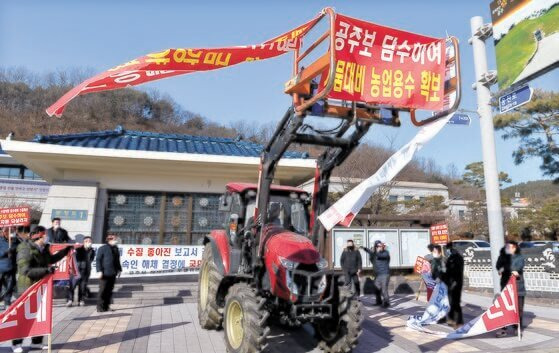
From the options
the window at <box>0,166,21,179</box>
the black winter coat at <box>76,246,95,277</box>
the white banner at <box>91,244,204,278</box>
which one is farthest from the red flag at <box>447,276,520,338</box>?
the window at <box>0,166,21,179</box>

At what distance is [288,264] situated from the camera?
479 cm

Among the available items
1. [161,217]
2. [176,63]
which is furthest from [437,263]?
[161,217]

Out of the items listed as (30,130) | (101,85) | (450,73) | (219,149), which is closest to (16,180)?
(30,130)

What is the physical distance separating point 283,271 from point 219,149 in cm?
818

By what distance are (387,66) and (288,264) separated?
274 cm

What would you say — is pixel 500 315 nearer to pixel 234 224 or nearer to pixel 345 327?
pixel 345 327

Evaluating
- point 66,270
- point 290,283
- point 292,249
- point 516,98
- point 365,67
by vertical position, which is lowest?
point 66,270

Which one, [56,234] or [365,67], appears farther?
[56,234]

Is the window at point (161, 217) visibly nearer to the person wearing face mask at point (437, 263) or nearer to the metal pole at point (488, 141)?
the person wearing face mask at point (437, 263)

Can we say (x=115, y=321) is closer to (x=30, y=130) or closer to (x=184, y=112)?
(x=30, y=130)

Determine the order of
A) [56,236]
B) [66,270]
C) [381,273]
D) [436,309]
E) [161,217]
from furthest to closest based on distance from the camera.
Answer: [161,217], [381,273], [56,236], [66,270], [436,309]

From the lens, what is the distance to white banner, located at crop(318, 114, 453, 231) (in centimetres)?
435

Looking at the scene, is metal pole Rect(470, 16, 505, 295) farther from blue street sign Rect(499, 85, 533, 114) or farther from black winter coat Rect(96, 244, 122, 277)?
black winter coat Rect(96, 244, 122, 277)

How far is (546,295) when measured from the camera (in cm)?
1009
